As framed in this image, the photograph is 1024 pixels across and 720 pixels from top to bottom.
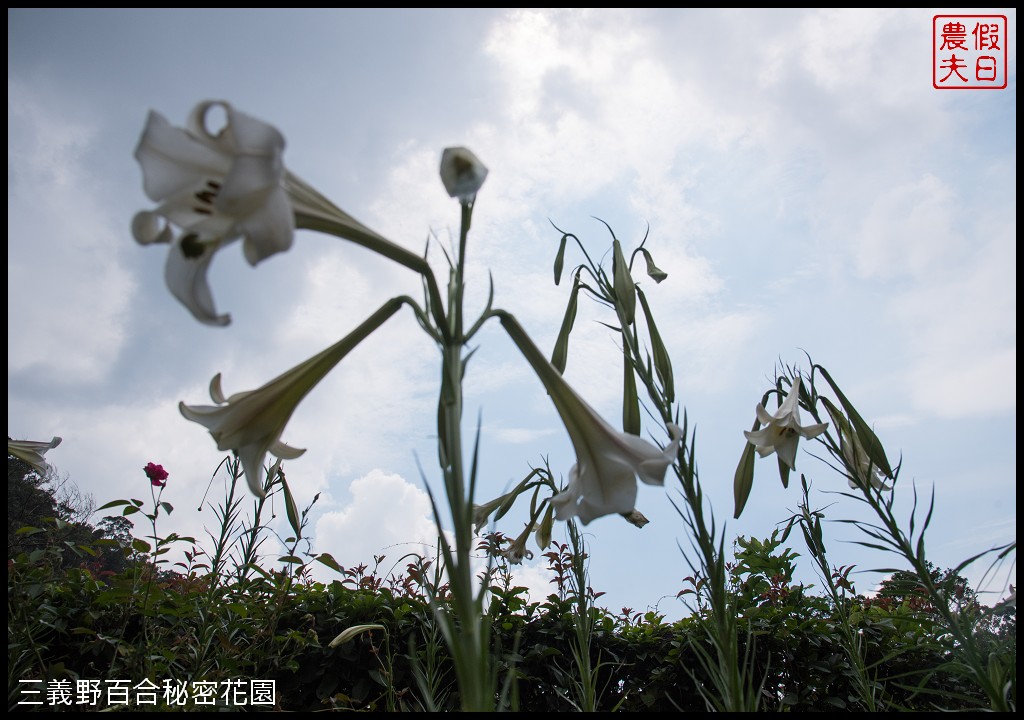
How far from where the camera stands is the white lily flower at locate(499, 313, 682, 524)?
3.14ft

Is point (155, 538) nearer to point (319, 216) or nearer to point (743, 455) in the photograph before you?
point (319, 216)

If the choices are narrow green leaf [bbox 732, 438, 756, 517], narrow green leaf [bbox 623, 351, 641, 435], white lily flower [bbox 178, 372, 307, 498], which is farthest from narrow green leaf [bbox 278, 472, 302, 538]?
narrow green leaf [bbox 732, 438, 756, 517]

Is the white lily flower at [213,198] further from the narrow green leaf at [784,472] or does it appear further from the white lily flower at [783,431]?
the narrow green leaf at [784,472]

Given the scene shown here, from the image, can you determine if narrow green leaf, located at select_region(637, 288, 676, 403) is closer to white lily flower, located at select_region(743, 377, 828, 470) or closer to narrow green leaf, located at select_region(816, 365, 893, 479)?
white lily flower, located at select_region(743, 377, 828, 470)

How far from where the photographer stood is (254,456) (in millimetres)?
1019

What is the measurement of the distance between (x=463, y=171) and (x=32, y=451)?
2386 millimetres

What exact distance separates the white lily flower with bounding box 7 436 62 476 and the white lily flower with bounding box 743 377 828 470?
8.34ft

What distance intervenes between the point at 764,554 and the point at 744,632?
460mm

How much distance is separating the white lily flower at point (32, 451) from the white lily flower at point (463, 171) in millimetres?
2313

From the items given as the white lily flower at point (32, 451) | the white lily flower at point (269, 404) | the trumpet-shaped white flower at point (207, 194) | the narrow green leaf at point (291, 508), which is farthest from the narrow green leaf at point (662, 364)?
the white lily flower at point (32, 451)

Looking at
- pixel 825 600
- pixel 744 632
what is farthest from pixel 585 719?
pixel 825 600

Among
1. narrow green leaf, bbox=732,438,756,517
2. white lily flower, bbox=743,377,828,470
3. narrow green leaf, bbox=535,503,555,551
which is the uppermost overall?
white lily flower, bbox=743,377,828,470

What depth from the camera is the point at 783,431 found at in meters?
1.65

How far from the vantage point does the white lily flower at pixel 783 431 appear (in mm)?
1619
